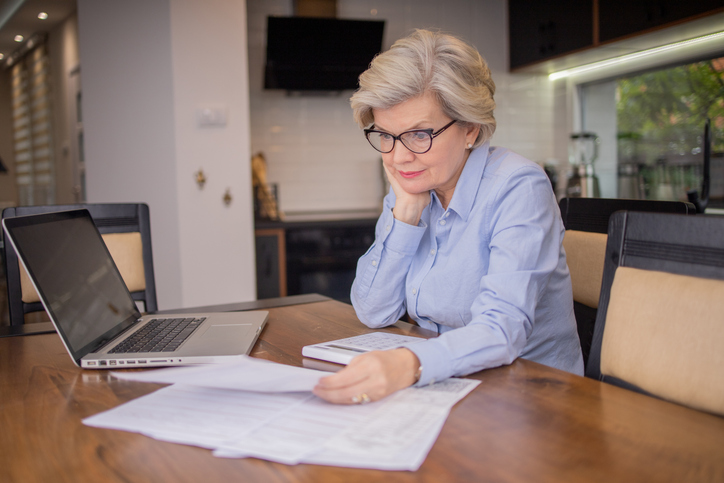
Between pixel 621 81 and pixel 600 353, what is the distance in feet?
12.2

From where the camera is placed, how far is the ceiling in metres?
4.76

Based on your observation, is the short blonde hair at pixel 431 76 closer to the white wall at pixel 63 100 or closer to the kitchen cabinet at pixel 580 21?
the kitchen cabinet at pixel 580 21

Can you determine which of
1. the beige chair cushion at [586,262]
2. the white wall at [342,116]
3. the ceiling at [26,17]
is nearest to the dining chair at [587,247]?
the beige chair cushion at [586,262]

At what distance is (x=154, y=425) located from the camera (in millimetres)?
742

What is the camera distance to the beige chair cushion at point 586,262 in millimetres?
1410

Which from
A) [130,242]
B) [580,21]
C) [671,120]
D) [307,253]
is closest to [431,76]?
[130,242]

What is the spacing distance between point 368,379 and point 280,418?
0.43 ft

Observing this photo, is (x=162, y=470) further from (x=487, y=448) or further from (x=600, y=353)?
(x=600, y=353)

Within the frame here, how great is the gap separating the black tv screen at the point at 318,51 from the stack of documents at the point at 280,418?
10.4 ft

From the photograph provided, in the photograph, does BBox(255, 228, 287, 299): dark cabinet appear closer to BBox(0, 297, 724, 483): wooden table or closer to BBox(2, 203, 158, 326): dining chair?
BBox(2, 203, 158, 326): dining chair

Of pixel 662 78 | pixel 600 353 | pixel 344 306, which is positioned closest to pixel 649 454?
pixel 600 353

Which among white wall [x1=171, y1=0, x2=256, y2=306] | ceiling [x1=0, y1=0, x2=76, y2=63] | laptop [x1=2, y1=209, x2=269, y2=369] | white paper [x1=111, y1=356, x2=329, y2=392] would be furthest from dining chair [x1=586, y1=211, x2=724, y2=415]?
ceiling [x1=0, y1=0, x2=76, y2=63]

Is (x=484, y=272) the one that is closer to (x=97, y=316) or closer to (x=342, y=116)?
(x=97, y=316)

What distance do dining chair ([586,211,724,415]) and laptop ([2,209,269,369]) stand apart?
0.64 m
